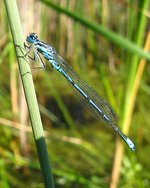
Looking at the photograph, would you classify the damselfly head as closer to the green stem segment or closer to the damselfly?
the damselfly

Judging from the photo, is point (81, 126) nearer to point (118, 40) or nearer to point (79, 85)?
point (79, 85)

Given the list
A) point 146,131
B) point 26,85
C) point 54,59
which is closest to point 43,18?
point 146,131

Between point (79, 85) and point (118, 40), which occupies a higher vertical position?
point (79, 85)

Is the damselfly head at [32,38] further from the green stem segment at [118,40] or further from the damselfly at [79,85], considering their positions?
the green stem segment at [118,40]

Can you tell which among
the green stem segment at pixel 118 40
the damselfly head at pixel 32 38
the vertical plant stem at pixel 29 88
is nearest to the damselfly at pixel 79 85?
the damselfly head at pixel 32 38

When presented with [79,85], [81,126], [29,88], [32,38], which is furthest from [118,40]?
[81,126]

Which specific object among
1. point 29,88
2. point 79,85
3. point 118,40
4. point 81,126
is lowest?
point 29,88

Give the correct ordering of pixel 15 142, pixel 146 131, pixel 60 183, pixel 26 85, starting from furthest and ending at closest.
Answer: pixel 146 131 < pixel 15 142 < pixel 60 183 < pixel 26 85

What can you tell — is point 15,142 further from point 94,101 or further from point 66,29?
point 66,29

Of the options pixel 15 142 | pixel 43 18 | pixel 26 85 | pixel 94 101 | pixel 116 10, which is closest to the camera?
pixel 26 85
